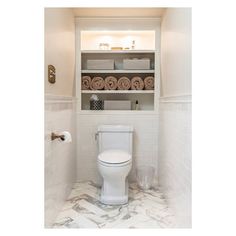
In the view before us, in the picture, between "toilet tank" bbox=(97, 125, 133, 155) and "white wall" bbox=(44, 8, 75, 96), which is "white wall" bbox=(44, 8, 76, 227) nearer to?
"white wall" bbox=(44, 8, 75, 96)

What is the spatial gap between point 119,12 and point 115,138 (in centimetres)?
139

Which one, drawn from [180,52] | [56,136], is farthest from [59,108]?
[180,52]

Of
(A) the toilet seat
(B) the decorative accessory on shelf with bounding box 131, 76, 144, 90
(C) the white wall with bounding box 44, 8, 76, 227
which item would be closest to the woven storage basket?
(C) the white wall with bounding box 44, 8, 76, 227

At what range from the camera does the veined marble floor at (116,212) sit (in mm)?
1922

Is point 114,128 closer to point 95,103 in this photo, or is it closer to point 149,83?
point 95,103

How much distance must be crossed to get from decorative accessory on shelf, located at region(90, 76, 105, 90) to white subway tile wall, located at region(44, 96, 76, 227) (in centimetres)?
34

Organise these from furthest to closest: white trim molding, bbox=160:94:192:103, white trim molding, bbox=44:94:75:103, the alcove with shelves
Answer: the alcove with shelves
white trim molding, bbox=44:94:75:103
white trim molding, bbox=160:94:192:103

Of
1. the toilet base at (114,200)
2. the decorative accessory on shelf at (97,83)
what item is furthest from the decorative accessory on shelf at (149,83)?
the toilet base at (114,200)

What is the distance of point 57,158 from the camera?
1.99m

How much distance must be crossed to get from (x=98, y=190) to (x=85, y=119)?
2.73 feet

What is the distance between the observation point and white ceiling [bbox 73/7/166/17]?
2.61 metres

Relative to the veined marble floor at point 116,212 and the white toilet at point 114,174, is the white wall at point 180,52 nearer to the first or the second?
the white toilet at point 114,174
